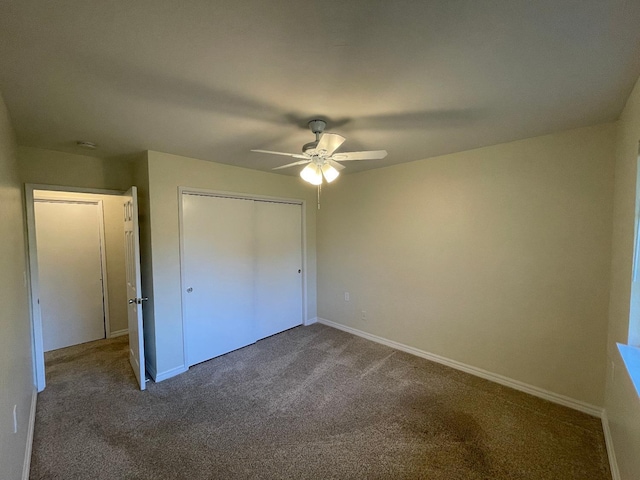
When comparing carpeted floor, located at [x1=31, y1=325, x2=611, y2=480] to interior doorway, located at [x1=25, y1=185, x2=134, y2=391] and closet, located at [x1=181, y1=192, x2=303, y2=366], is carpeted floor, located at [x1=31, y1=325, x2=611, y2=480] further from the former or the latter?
interior doorway, located at [x1=25, y1=185, x2=134, y2=391]

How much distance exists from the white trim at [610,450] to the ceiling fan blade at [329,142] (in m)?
2.63

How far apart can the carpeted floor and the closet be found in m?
0.51

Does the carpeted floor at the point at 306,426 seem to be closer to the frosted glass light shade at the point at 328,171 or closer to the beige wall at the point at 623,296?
the beige wall at the point at 623,296

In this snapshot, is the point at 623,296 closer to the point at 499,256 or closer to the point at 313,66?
the point at 499,256

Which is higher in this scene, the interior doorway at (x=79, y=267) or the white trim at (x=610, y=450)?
the interior doorway at (x=79, y=267)

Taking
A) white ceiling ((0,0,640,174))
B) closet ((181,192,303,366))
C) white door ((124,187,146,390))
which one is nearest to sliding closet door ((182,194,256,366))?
closet ((181,192,303,366))

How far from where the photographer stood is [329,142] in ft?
5.90

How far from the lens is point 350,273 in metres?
3.92

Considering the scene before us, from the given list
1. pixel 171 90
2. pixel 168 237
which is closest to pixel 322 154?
pixel 171 90

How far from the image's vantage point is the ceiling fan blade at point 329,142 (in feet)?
5.70

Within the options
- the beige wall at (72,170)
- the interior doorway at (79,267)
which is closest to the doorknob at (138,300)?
the beige wall at (72,170)

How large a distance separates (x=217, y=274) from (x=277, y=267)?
3.03 feet

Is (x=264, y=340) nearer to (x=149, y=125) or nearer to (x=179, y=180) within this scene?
(x=179, y=180)

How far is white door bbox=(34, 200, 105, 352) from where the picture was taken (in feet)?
11.5
